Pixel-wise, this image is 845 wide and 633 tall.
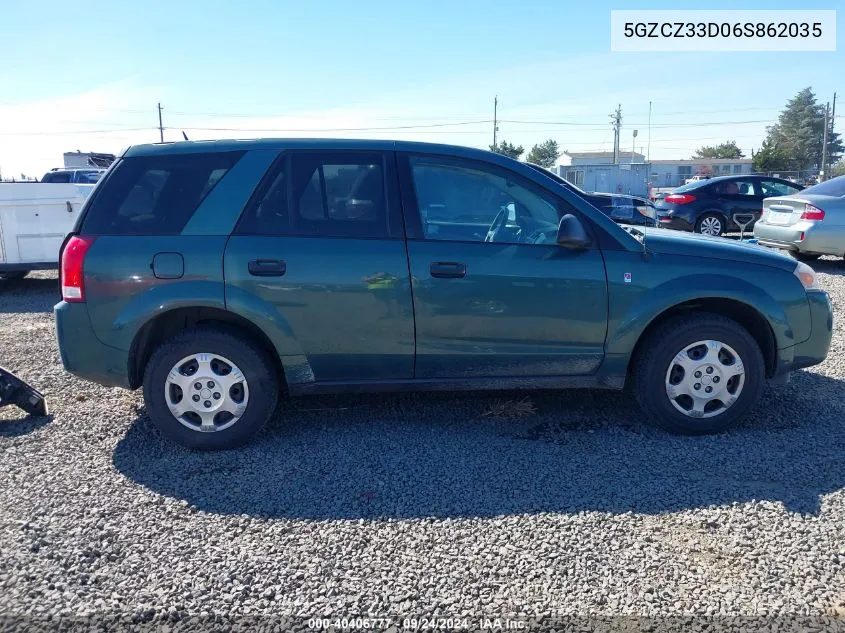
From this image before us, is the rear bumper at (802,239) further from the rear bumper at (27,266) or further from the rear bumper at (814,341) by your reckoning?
the rear bumper at (27,266)

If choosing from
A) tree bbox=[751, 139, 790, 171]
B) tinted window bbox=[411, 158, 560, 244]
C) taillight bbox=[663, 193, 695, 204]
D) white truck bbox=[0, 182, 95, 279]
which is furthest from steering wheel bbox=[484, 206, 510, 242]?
tree bbox=[751, 139, 790, 171]

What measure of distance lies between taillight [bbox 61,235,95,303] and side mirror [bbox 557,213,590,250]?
283cm

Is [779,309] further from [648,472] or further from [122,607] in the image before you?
[122,607]

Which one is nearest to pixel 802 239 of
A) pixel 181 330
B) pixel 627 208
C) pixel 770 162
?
pixel 627 208

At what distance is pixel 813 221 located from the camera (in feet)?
33.1

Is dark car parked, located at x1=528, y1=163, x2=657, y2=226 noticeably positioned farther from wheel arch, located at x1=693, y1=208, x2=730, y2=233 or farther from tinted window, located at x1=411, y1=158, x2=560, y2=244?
tinted window, located at x1=411, y1=158, x2=560, y2=244

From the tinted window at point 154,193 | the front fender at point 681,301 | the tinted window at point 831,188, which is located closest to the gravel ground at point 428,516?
the front fender at point 681,301

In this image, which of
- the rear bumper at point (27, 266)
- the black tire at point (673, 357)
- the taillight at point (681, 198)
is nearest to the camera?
the black tire at point (673, 357)

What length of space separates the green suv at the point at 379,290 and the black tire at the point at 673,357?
11 millimetres

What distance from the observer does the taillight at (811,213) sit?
10.1 meters

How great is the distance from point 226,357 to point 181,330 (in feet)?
1.24

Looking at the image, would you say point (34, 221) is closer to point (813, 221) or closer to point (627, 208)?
point (627, 208)

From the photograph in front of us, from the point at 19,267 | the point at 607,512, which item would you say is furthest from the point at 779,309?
the point at 19,267

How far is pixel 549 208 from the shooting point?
13.6 ft
